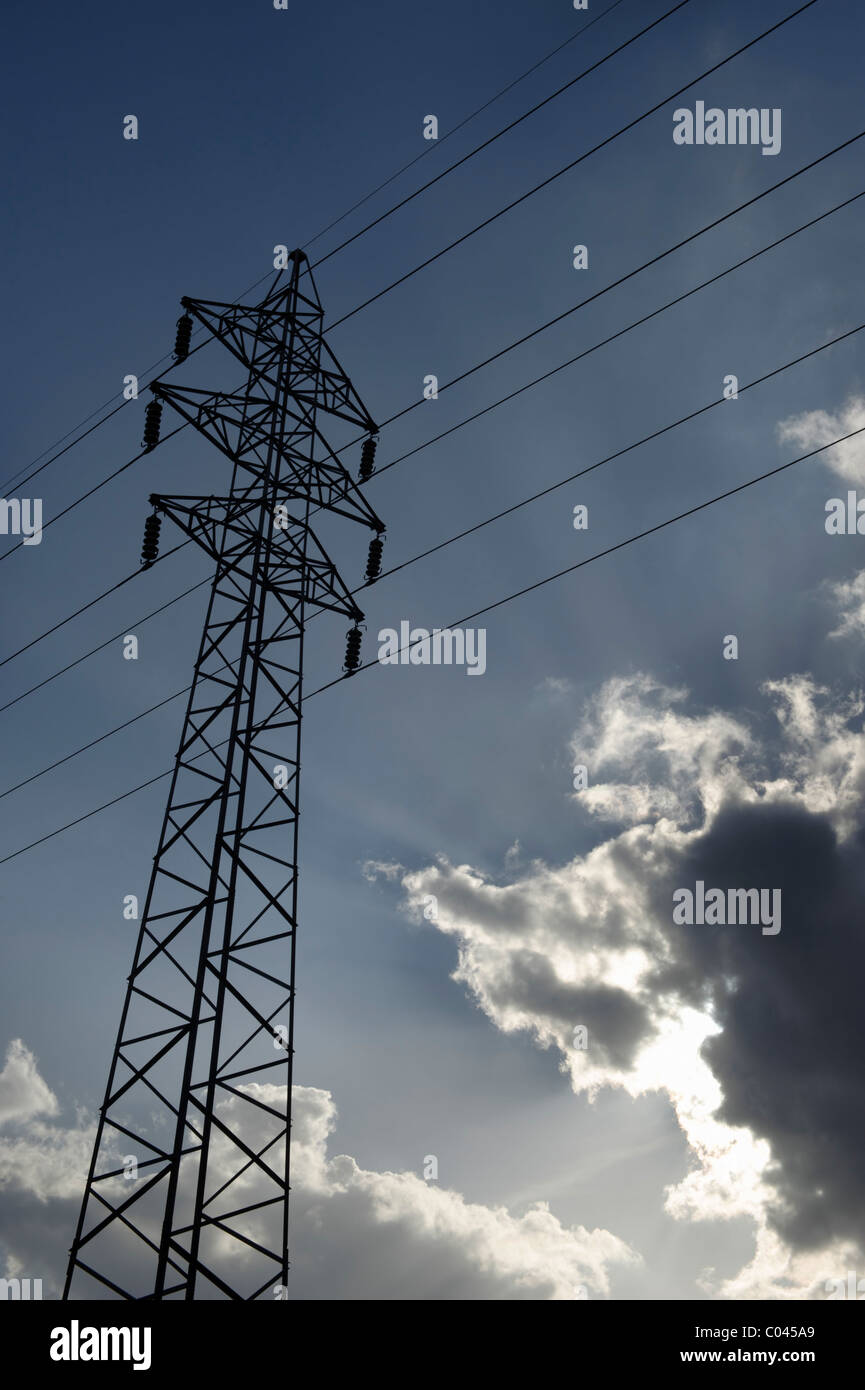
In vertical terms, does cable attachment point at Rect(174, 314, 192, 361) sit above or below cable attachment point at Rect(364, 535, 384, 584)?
above

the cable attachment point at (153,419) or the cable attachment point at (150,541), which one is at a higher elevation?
the cable attachment point at (153,419)

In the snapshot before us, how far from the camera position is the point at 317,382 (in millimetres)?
21719

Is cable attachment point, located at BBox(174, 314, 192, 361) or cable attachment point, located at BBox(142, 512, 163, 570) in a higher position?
cable attachment point, located at BBox(174, 314, 192, 361)

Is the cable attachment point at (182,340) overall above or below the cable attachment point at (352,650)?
above

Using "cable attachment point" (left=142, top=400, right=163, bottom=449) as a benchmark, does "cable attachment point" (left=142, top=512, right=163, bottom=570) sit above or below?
below

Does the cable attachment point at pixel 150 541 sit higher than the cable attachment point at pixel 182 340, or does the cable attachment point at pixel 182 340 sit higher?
the cable attachment point at pixel 182 340

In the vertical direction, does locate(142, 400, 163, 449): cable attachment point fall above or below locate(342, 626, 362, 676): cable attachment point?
above

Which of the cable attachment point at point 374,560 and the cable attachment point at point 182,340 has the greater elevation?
the cable attachment point at point 182,340
